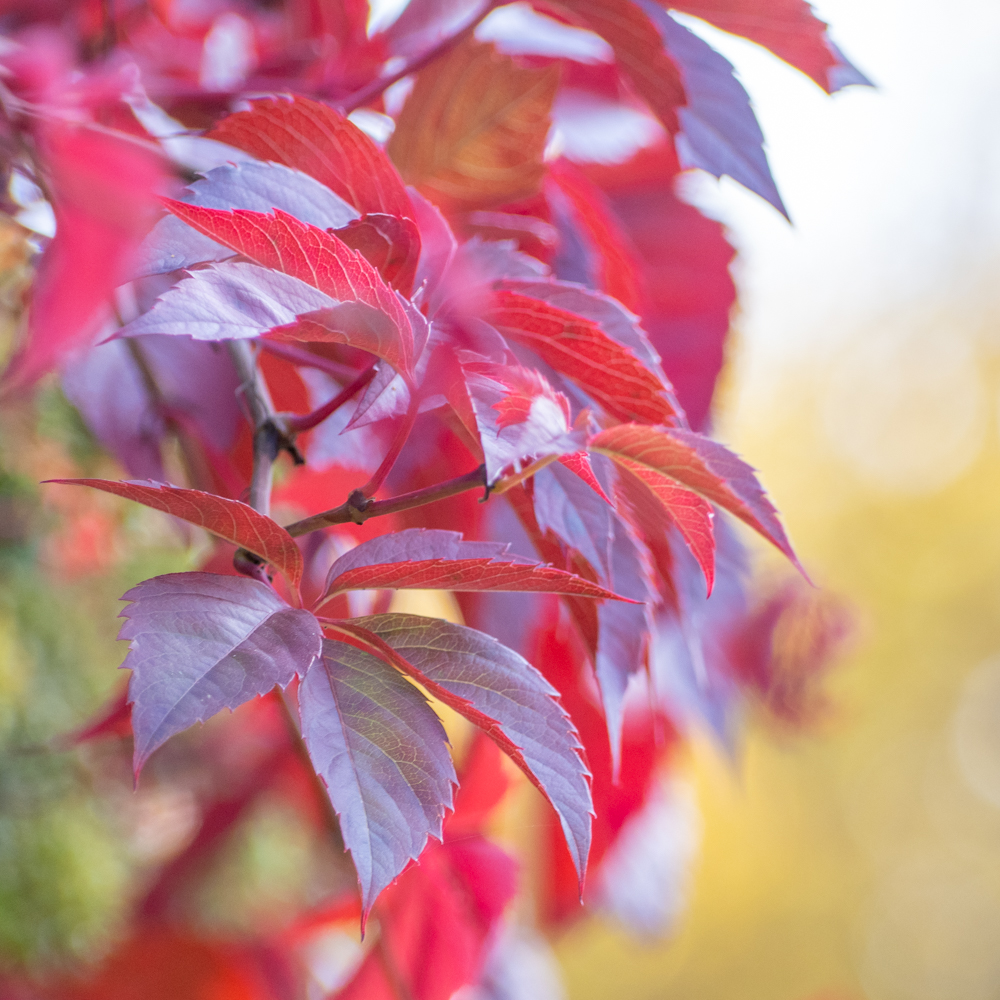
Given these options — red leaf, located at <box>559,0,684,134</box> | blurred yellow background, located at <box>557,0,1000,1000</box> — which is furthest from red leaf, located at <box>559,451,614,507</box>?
blurred yellow background, located at <box>557,0,1000,1000</box>

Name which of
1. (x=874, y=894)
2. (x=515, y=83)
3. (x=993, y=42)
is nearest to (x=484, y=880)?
(x=515, y=83)

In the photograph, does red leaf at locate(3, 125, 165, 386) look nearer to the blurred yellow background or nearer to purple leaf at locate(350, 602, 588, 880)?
purple leaf at locate(350, 602, 588, 880)

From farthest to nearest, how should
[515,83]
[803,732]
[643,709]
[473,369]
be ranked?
[803,732] → [643,709] → [515,83] → [473,369]

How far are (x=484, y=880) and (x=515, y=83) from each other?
249 mm

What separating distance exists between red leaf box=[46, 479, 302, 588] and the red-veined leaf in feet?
0.06

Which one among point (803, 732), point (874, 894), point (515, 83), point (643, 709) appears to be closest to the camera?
point (515, 83)

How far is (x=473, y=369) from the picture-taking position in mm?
144

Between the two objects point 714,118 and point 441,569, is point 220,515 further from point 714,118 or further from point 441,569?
point 714,118

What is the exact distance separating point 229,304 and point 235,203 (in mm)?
33

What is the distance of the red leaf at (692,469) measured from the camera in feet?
0.48

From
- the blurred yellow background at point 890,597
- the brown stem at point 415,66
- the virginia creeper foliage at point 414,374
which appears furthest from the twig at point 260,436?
the blurred yellow background at point 890,597

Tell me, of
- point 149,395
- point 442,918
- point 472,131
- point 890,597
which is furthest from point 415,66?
point 890,597

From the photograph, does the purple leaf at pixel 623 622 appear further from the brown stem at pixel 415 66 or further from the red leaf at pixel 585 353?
the brown stem at pixel 415 66

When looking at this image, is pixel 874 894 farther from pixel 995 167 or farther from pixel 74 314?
pixel 74 314
